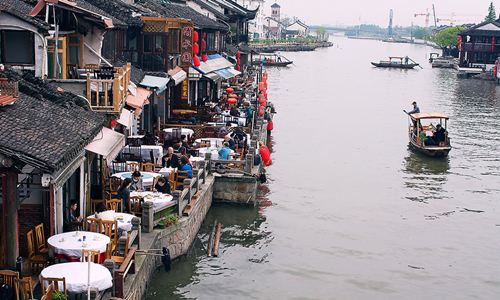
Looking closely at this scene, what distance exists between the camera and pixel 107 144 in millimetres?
14375

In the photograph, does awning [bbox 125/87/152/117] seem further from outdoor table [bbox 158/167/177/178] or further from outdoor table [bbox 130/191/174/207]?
outdoor table [bbox 130/191/174/207]

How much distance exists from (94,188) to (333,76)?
78.8 m

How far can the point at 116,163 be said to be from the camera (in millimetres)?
18938

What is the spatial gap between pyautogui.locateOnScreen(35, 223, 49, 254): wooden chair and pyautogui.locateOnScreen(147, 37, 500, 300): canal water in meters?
3.52

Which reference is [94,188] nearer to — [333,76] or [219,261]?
[219,261]

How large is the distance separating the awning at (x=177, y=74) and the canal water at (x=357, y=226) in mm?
6213

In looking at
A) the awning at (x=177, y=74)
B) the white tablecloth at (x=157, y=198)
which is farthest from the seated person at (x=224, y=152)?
the awning at (x=177, y=74)

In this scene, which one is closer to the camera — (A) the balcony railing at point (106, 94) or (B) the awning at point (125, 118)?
(A) the balcony railing at point (106, 94)

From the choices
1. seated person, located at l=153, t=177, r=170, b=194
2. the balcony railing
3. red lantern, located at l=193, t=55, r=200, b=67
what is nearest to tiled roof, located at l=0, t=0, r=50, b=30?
the balcony railing

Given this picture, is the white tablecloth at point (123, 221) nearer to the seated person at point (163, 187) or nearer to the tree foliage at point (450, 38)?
the seated person at point (163, 187)

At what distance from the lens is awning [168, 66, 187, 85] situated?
27.6 meters

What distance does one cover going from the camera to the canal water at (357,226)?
16234mm

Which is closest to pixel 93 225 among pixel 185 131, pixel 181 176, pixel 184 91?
pixel 181 176

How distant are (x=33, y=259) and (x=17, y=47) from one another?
585 centimetres
